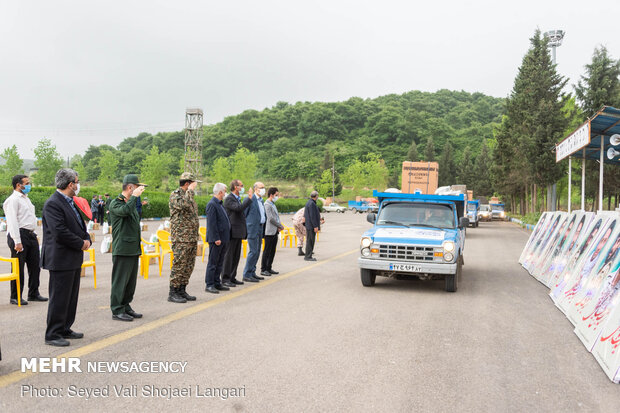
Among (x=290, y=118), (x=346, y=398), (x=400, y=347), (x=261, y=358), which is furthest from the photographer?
(x=290, y=118)

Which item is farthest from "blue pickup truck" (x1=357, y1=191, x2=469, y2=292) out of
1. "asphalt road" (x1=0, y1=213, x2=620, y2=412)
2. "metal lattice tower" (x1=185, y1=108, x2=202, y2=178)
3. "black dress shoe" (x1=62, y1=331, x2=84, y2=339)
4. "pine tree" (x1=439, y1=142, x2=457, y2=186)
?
"pine tree" (x1=439, y1=142, x2=457, y2=186)

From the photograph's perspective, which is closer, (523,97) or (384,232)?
(384,232)

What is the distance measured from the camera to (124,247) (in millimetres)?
6719

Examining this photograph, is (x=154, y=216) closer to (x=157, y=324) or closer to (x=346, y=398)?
(x=157, y=324)

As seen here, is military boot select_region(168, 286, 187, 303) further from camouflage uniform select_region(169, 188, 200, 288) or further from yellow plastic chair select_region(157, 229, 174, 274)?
yellow plastic chair select_region(157, 229, 174, 274)

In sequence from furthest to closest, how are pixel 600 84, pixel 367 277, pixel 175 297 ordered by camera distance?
pixel 600 84
pixel 367 277
pixel 175 297

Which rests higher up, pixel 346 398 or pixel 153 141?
pixel 153 141

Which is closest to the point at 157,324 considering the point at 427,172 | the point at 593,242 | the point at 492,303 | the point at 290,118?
the point at 492,303

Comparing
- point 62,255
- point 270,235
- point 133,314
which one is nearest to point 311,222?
point 270,235

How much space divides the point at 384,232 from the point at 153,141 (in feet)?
455

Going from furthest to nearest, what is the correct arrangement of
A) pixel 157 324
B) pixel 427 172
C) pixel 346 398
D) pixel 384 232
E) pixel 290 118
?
1. pixel 290 118
2. pixel 427 172
3. pixel 384 232
4. pixel 157 324
5. pixel 346 398

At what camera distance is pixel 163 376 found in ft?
15.3

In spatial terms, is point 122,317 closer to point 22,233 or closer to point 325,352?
point 22,233

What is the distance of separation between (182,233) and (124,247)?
127 centimetres
